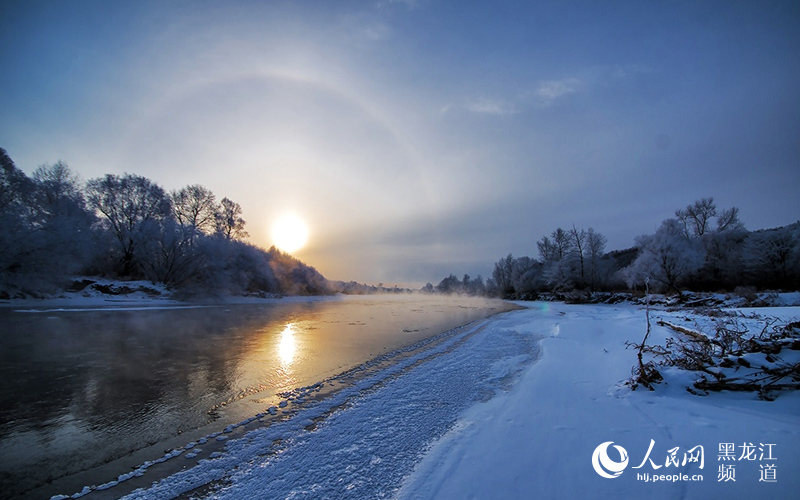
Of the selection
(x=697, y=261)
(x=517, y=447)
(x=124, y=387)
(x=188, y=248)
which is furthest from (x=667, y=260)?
(x=188, y=248)

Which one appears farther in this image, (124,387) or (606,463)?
(124,387)

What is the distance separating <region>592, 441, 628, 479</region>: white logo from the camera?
10.8 ft

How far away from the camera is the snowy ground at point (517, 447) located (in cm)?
308

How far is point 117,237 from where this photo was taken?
3862cm

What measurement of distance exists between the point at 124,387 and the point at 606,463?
30.6ft

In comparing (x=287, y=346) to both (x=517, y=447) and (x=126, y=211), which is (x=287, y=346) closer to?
(x=517, y=447)

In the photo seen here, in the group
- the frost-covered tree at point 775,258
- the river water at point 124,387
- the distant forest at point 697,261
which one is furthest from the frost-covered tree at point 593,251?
the river water at point 124,387

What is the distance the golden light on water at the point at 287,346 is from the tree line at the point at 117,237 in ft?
74.2

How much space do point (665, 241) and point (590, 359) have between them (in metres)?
36.8

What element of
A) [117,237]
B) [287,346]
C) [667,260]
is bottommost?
[287,346]

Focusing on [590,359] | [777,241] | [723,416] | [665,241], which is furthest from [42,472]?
[777,241]

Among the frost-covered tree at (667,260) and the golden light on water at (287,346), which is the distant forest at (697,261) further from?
the golden light on water at (287,346)

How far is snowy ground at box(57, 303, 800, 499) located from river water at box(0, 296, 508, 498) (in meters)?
1.12

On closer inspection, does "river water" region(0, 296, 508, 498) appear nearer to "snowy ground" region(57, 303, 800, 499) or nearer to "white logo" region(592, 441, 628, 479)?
"snowy ground" region(57, 303, 800, 499)
